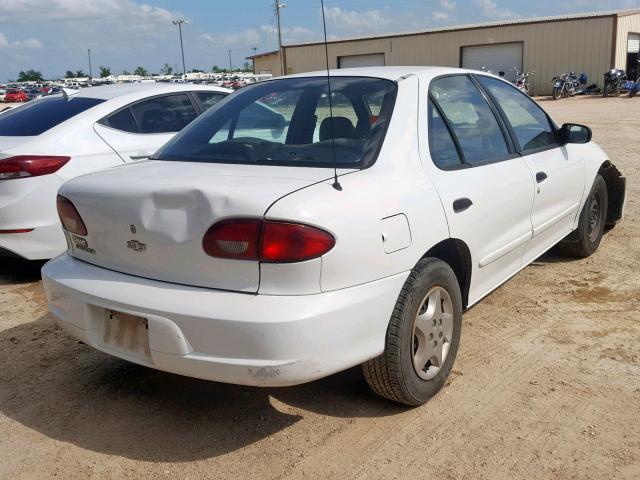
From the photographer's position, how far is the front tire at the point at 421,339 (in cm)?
290

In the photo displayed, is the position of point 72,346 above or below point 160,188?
below

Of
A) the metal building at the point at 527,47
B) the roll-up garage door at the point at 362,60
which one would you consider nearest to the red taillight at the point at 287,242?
the metal building at the point at 527,47

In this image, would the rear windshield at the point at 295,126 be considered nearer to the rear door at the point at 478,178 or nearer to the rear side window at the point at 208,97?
the rear door at the point at 478,178

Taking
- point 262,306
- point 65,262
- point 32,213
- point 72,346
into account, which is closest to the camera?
point 262,306

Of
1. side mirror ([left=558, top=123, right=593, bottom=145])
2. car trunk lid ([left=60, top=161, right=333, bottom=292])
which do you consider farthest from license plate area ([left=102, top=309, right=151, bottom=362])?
side mirror ([left=558, top=123, right=593, bottom=145])

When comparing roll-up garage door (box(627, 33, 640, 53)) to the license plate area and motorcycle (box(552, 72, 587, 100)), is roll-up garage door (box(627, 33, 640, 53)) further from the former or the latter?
the license plate area

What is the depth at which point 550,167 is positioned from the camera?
440 cm

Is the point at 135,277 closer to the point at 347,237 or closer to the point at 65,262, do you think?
the point at 65,262

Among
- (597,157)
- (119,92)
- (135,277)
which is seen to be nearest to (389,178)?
(135,277)

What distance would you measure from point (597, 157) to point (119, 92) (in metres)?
4.11

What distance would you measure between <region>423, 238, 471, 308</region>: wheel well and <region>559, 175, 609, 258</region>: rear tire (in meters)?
2.12

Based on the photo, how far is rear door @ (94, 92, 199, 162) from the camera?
18.4 ft

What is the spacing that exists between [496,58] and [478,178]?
117 feet

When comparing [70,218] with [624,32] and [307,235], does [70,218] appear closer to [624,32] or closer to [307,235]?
[307,235]
